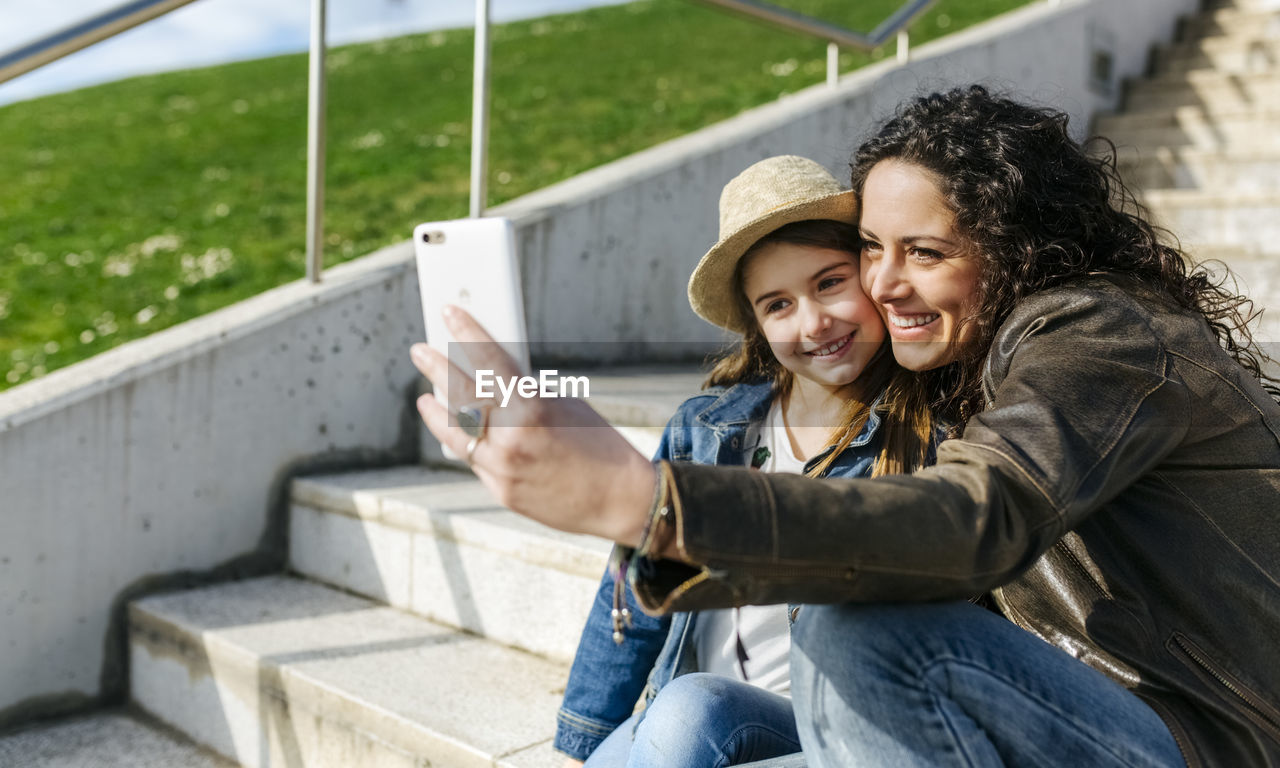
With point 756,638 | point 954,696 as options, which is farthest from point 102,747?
point 954,696

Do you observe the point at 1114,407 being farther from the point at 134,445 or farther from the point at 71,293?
the point at 71,293

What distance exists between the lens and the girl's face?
1863mm

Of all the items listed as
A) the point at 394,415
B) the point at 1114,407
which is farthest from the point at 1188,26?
the point at 1114,407

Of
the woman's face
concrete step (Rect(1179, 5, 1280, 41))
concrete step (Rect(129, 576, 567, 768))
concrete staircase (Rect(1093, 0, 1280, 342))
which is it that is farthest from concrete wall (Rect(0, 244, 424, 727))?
concrete step (Rect(1179, 5, 1280, 41))

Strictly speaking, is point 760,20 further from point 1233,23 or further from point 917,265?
point 1233,23

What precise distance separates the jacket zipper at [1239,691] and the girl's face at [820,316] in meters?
0.73

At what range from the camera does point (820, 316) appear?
1.86m

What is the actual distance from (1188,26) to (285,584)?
618 centimetres

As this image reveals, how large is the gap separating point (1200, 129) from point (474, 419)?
5126 mm

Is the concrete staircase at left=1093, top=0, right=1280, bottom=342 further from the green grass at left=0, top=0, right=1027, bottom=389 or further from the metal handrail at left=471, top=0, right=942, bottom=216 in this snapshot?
the green grass at left=0, top=0, right=1027, bottom=389

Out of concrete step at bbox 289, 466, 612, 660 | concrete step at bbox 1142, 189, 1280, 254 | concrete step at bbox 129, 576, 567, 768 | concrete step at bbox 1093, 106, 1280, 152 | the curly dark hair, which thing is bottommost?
concrete step at bbox 129, 576, 567, 768

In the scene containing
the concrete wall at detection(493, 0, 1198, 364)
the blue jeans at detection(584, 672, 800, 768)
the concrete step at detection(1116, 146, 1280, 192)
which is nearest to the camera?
the blue jeans at detection(584, 672, 800, 768)

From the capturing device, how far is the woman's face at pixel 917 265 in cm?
152

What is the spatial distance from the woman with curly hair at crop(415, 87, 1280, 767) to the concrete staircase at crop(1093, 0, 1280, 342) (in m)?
1.98
